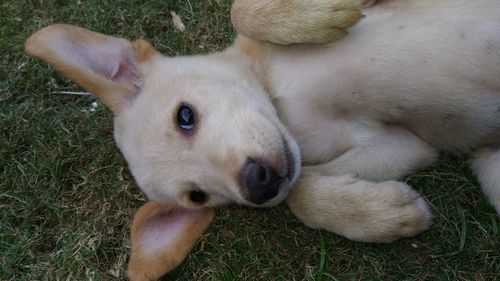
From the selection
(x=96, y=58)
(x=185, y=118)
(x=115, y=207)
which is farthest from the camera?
(x=115, y=207)

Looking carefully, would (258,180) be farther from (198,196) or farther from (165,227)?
(165,227)

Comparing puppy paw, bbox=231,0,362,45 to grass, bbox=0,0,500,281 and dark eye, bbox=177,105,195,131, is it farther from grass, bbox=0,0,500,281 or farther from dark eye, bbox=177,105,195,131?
grass, bbox=0,0,500,281

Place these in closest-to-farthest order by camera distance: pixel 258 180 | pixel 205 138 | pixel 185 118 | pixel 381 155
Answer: pixel 258 180 < pixel 205 138 < pixel 185 118 < pixel 381 155

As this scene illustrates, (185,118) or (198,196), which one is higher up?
(185,118)

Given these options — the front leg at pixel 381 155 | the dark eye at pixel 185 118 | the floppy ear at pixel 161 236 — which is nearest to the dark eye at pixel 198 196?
the floppy ear at pixel 161 236

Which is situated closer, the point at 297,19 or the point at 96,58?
A: the point at 297,19

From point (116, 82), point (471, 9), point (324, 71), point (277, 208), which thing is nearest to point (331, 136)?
point (324, 71)

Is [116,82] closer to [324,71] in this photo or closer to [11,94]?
[324,71]

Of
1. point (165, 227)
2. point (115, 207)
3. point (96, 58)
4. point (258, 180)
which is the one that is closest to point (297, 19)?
point (258, 180)
